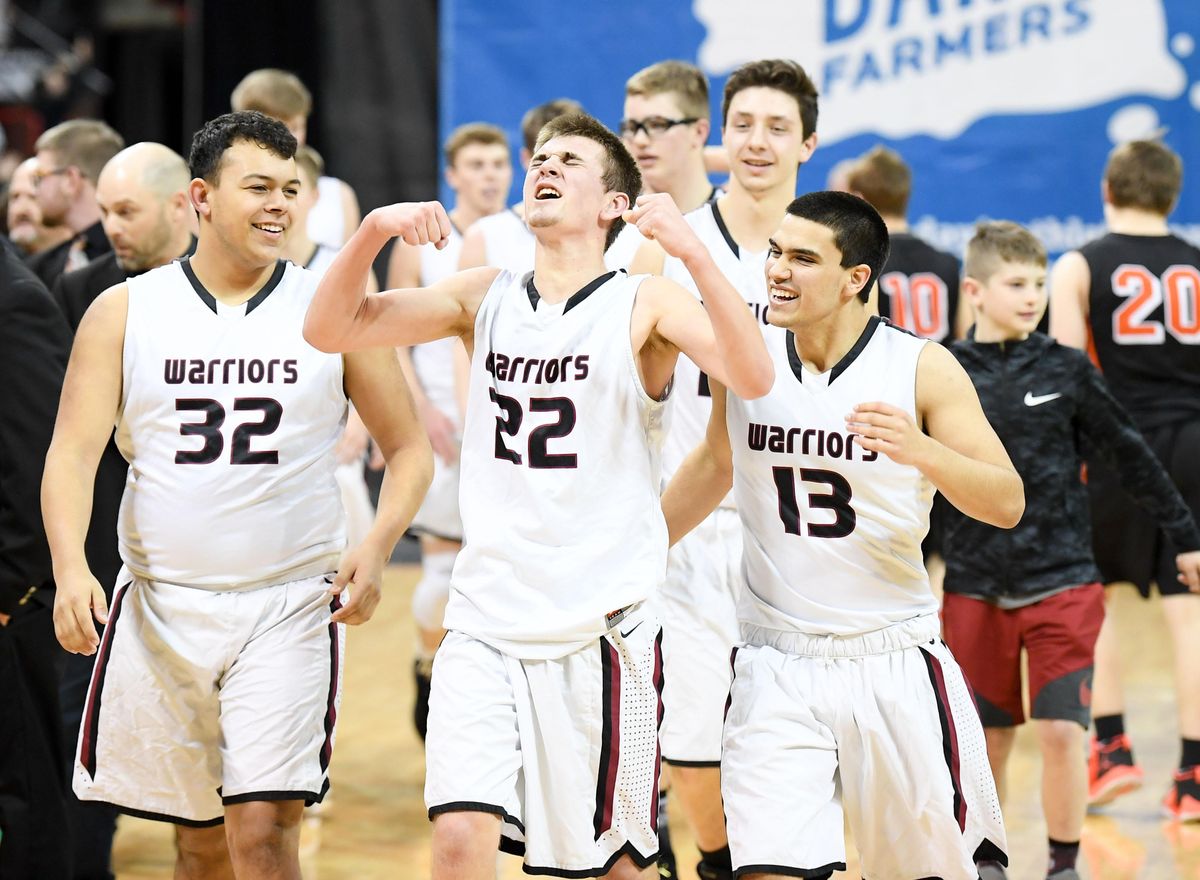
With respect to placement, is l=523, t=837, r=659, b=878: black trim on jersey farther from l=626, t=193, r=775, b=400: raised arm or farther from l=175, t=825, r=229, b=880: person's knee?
l=626, t=193, r=775, b=400: raised arm

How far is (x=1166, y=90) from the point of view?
9.90 metres

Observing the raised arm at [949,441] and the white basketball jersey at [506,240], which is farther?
the white basketball jersey at [506,240]

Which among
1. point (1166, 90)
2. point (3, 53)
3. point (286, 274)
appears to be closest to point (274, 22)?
point (3, 53)

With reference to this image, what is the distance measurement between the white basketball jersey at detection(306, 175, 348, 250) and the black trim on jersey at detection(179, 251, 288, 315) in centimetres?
279

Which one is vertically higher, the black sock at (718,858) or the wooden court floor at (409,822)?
the black sock at (718,858)

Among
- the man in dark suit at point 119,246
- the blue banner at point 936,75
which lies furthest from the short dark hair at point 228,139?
the blue banner at point 936,75

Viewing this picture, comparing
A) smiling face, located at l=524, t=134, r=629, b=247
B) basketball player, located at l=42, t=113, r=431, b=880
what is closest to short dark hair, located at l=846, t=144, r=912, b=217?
smiling face, located at l=524, t=134, r=629, b=247

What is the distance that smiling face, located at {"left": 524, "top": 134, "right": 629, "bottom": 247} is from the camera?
3936 mm

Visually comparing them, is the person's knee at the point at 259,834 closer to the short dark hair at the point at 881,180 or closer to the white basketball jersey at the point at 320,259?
the white basketball jersey at the point at 320,259

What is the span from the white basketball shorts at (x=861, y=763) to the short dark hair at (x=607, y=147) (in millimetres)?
1127

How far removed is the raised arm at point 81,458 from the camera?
3.97 meters

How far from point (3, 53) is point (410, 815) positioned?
34.6ft

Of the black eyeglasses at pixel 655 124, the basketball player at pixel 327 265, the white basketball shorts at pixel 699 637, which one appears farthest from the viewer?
the basketball player at pixel 327 265

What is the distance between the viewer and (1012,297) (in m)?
5.31
